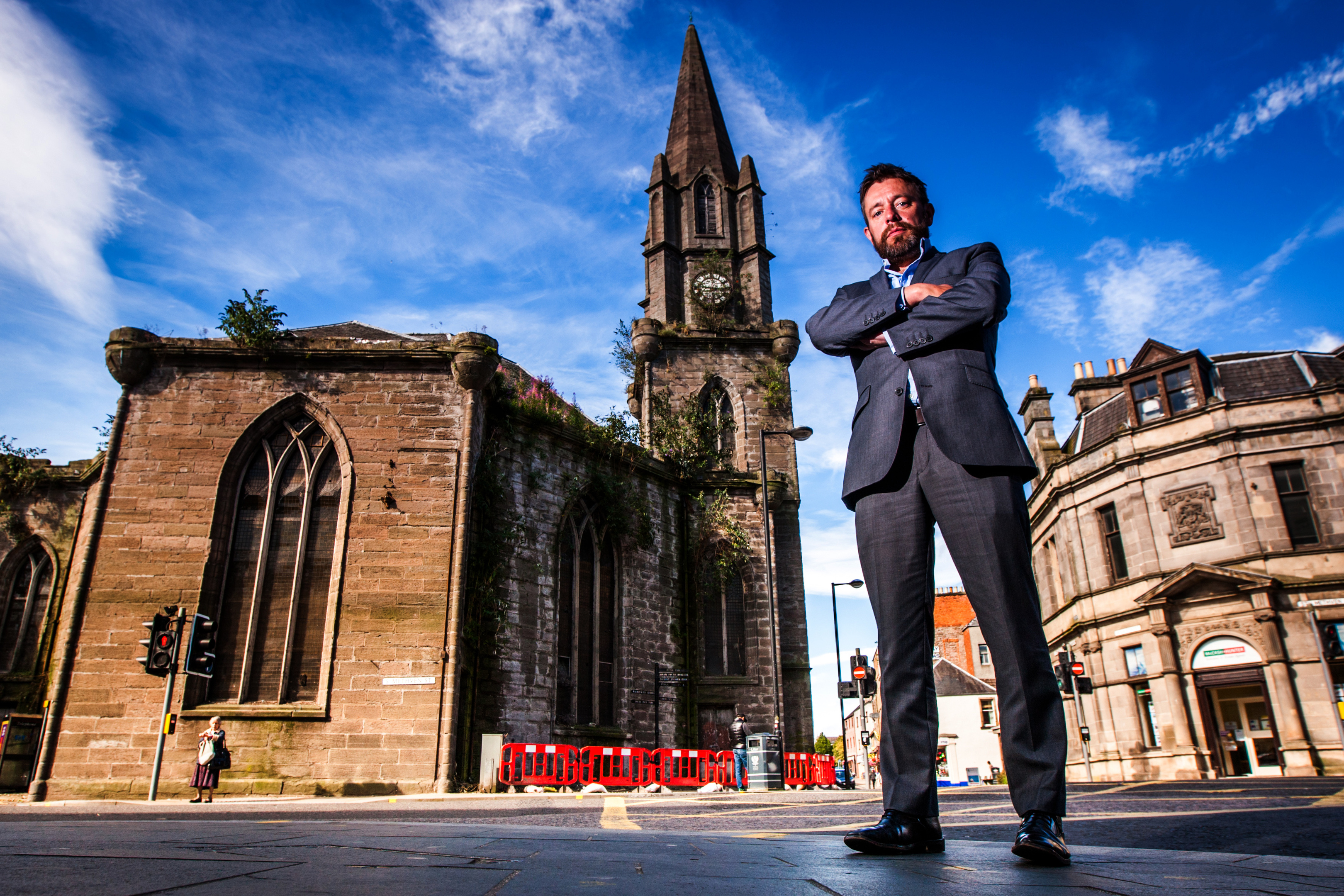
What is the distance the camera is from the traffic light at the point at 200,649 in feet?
42.7

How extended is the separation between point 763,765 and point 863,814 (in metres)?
11.0

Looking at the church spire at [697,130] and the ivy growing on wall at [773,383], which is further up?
the church spire at [697,130]

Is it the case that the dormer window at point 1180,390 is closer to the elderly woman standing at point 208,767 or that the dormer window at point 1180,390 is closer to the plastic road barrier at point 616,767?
the plastic road barrier at point 616,767

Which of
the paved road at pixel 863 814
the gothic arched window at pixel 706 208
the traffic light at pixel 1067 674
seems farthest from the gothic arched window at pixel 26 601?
the traffic light at pixel 1067 674

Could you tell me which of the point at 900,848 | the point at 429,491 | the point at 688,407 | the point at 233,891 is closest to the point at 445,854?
the point at 233,891

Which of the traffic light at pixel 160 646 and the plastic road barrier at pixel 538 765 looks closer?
the traffic light at pixel 160 646

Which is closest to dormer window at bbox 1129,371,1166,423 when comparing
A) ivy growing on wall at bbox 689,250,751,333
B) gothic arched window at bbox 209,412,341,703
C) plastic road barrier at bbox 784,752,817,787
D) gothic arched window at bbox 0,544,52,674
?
ivy growing on wall at bbox 689,250,751,333

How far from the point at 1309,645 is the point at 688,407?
59.7 ft

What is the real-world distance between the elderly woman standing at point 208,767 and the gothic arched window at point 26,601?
14165 millimetres

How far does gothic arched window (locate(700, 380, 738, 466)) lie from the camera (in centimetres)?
2644

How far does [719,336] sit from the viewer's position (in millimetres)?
27828

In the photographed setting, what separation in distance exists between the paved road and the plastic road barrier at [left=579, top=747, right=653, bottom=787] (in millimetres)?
5549

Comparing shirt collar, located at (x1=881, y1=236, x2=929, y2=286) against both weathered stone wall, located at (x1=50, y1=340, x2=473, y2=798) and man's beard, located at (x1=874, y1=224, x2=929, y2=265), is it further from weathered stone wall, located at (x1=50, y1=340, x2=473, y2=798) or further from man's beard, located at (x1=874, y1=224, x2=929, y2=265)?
weathered stone wall, located at (x1=50, y1=340, x2=473, y2=798)

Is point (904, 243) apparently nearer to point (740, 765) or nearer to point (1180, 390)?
point (740, 765)
